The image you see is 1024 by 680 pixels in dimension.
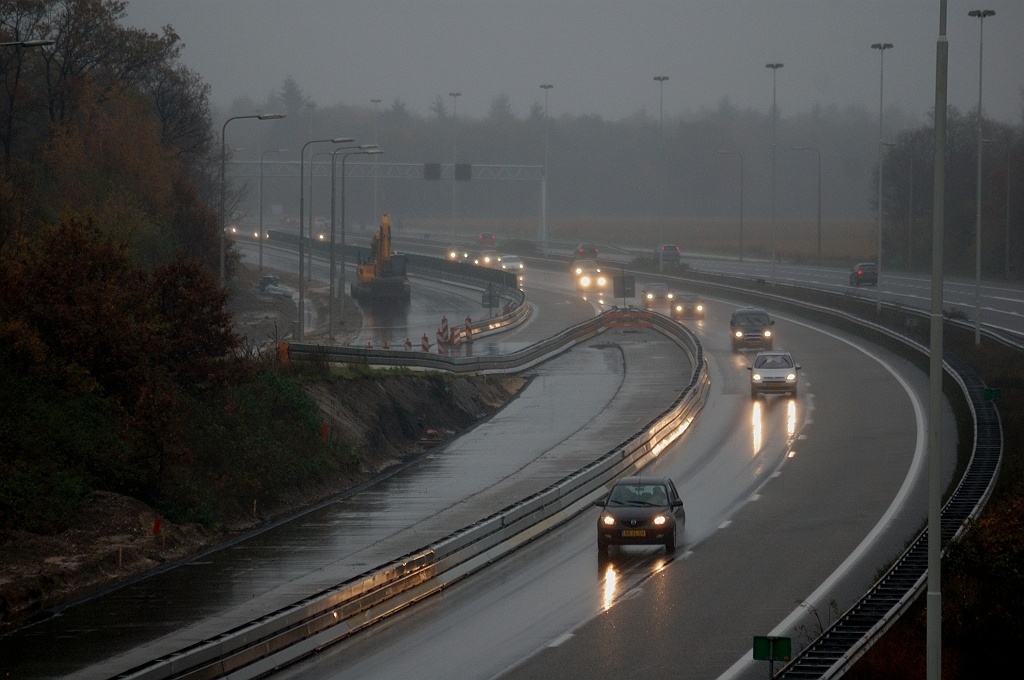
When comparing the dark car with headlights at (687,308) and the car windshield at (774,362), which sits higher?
the dark car with headlights at (687,308)

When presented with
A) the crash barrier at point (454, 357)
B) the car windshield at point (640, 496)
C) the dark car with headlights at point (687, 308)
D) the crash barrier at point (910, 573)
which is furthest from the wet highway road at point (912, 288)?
the car windshield at point (640, 496)

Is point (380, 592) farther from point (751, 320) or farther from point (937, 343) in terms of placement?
point (751, 320)

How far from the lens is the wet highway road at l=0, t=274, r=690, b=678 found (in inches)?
743

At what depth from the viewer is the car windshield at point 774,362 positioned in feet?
152

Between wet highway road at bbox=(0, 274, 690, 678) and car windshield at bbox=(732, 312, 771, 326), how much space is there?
8970 mm

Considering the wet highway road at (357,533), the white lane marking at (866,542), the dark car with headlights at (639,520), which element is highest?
the dark car with headlights at (639,520)

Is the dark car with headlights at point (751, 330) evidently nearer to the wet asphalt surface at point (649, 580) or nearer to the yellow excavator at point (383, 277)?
the wet asphalt surface at point (649, 580)

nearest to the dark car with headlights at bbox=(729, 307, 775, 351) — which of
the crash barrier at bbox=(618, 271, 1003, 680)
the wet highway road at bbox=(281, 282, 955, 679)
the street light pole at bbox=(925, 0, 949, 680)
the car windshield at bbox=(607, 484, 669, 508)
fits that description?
the crash barrier at bbox=(618, 271, 1003, 680)

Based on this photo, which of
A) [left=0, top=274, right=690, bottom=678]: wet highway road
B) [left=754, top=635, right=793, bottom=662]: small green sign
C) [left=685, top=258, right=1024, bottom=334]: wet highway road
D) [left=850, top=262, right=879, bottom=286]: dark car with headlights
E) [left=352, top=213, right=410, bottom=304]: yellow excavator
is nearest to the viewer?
[left=754, top=635, right=793, bottom=662]: small green sign

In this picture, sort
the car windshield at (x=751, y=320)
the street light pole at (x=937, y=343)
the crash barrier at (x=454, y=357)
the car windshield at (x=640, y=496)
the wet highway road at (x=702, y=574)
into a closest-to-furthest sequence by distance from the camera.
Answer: the street light pole at (x=937, y=343), the wet highway road at (x=702, y=574), the car windshield at (x=640, y=496), the crash barrier at (x=454, y=357), the car windshield at (x=751, y=320)

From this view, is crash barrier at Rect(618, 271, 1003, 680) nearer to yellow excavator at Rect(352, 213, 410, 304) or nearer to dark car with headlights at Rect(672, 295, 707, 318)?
dark car with headlights at Rect(672, 295, 707, 318)

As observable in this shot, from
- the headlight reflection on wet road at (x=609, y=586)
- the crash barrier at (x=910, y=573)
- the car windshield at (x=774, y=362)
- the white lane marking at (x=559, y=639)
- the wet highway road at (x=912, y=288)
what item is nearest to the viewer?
the crash barrier at (x=910, y=573)

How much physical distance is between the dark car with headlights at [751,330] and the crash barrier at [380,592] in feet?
84.0

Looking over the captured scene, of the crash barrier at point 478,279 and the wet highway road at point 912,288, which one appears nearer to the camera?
the wet highway road at point 912,288
